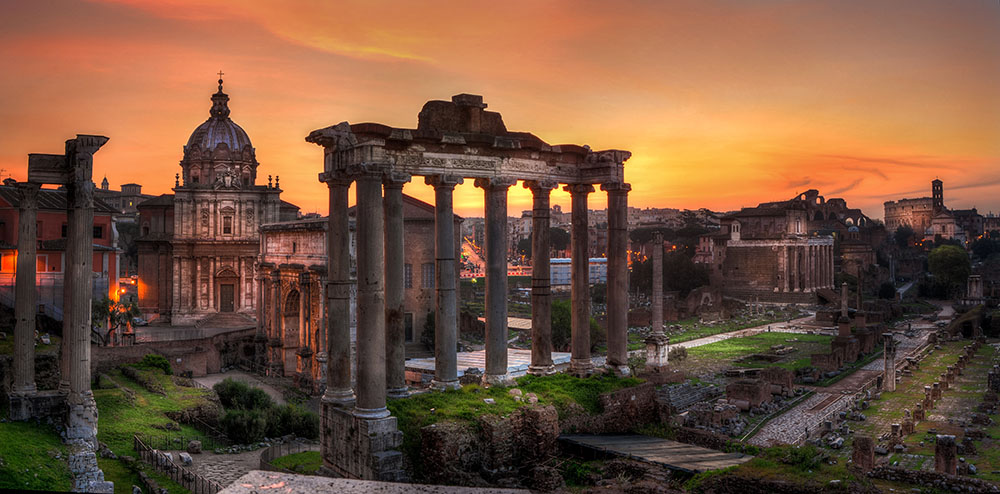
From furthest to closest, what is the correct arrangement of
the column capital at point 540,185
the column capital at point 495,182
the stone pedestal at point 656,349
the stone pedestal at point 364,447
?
the stone pedestal at point 656,349 → the column capital at point 540,185 → the column capital at point 495,182 → the stone pedestal at point 364,447

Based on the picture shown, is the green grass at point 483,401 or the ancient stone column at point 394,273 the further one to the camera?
the ancient stone column at point 394,273

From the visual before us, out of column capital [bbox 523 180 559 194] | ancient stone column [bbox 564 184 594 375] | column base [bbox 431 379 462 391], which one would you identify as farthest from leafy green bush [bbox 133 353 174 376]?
column capital [bbox 523 180 559 194]

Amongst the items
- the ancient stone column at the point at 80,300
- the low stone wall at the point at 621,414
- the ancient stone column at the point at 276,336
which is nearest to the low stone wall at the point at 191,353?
the ancient stone column at the point at 276,336

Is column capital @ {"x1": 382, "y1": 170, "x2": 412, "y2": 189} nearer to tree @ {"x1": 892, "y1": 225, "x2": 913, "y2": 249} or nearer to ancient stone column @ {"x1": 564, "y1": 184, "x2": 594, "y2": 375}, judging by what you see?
ancient stone column @ {"x1": 564, "y1": 184, "x2": 594, "y2": 375}

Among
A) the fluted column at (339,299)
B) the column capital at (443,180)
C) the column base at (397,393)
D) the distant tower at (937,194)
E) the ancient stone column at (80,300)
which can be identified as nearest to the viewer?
the fluted column at (339,299)

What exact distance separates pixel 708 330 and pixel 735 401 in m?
32.1

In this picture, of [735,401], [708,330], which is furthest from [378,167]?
[708,330]

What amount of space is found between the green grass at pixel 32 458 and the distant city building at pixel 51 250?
48.5 feet

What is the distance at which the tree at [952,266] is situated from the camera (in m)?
85.2

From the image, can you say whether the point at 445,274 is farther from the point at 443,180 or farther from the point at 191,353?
the point at 191,353

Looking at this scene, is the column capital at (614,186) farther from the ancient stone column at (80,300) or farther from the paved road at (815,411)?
the ancient stone column at (80,300)

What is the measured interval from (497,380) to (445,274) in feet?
8.51

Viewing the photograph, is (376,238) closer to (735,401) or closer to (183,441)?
(183,441)

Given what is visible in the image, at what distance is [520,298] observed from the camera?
8344 cm
